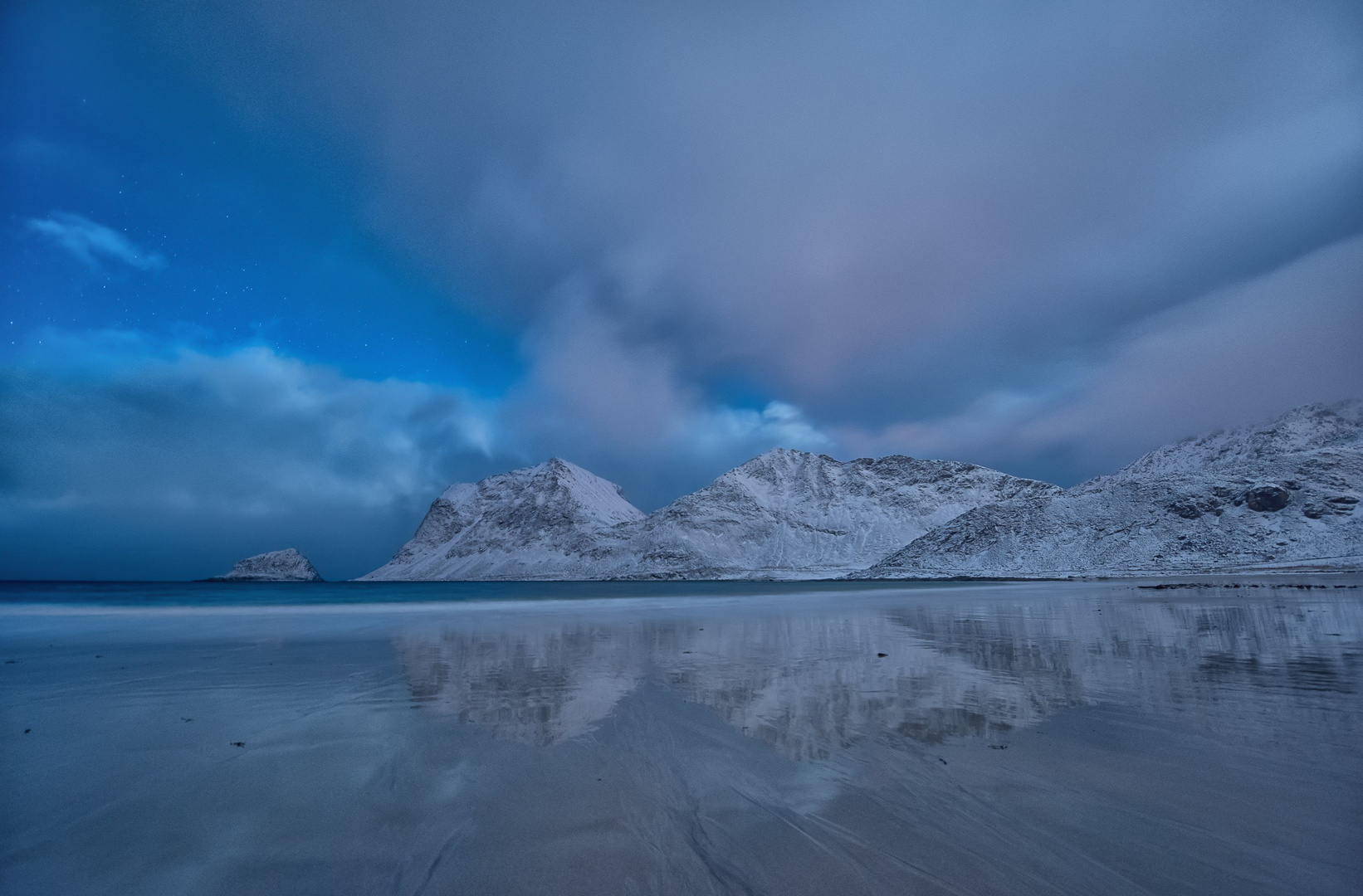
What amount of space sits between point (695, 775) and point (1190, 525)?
14139 cm

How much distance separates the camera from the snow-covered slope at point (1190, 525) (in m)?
98.4

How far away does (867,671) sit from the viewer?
13000 mm

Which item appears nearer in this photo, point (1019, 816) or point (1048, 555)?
point (1019, 816)

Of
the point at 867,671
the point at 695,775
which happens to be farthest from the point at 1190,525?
the point at 695,775

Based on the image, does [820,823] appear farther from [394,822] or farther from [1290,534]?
[1290,534]

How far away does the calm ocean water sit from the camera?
174 inches

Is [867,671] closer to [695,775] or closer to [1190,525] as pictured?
[695,775]

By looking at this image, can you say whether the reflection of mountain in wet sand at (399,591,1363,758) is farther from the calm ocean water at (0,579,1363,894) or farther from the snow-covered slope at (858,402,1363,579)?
the snow-covered slope at (858,402,1363,579)

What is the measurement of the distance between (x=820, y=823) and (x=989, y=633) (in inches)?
708

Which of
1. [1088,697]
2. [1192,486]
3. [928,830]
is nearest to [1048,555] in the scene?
[1192,486]

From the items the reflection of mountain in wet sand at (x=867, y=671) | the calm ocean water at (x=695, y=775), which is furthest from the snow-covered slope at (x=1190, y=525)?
the calm ocean water at (x=695, y=775)

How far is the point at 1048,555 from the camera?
385 feet

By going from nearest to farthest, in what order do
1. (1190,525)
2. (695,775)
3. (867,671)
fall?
(695,775), (867,671), (1190,525)

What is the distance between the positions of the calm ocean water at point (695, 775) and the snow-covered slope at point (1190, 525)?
11530 centimetres
